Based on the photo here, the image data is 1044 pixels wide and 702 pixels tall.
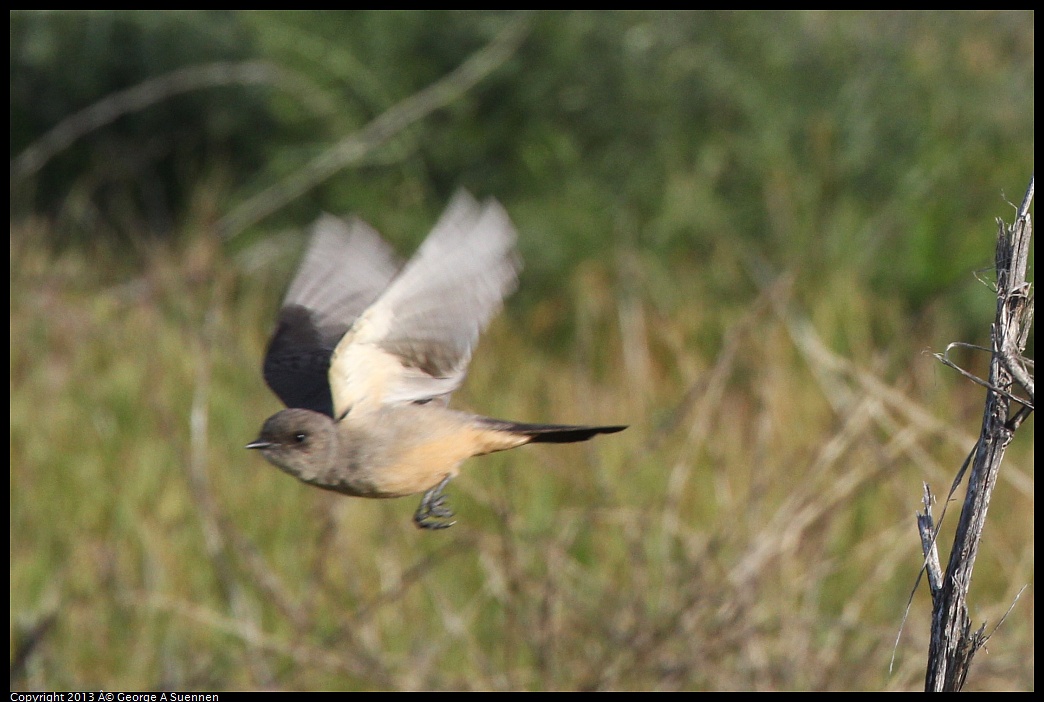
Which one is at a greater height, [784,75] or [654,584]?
[784,75]

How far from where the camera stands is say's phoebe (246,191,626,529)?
1614mm

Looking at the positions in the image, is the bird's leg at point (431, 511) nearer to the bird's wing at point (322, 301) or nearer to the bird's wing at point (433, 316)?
the bird's wing at point (433, 316)

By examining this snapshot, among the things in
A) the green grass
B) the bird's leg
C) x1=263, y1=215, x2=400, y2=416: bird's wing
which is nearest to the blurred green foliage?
the green grass

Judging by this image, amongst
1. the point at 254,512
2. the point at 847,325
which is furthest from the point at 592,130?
the point at 254,512

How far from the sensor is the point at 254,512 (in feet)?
13.9

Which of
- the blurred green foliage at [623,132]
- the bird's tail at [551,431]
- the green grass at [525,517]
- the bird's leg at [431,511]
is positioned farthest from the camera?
the blurred green foliage at [623,132]

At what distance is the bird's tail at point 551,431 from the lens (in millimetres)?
1517

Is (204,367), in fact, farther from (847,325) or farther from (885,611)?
(847,325)

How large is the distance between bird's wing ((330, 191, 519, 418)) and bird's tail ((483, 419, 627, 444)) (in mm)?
105

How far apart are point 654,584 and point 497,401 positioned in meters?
1.23

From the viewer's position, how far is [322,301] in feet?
6.57

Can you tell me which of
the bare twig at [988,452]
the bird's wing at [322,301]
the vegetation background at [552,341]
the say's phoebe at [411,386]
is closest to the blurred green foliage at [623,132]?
the vegetation background at [552,341]

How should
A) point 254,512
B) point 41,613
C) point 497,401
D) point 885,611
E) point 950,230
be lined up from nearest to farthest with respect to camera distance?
point 41,613, point 885,611, point 254,512, point 497,401, point 950,230

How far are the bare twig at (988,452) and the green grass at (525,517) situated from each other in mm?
1366
